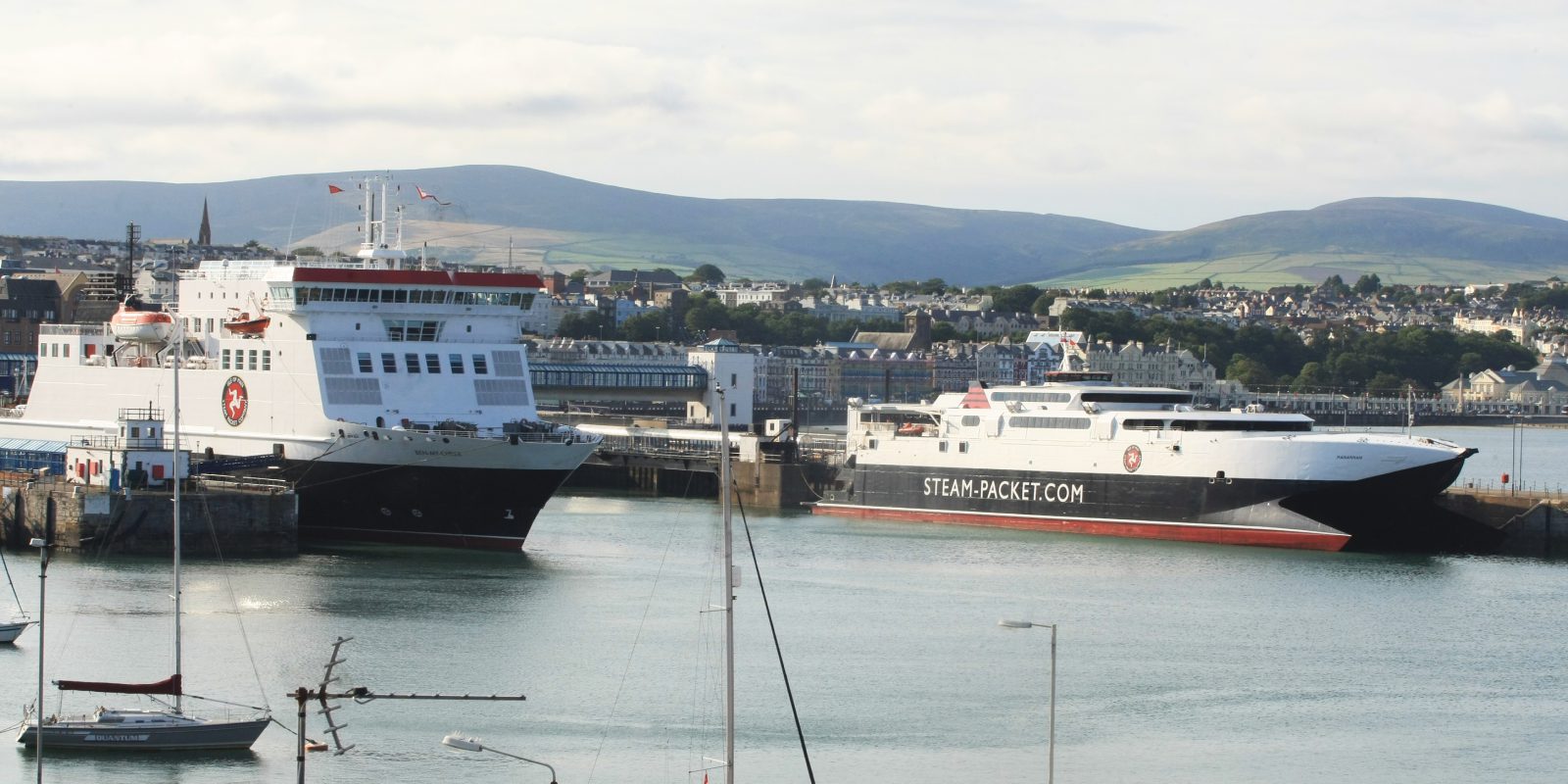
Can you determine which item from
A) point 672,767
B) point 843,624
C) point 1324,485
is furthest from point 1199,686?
point 1324,485

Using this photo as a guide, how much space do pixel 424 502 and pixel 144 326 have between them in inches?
379

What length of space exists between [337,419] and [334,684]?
1634cm

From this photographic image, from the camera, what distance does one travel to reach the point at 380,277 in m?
46.0

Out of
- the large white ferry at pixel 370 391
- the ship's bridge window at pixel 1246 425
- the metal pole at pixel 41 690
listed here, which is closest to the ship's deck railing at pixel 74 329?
the large white ferry at pixel 370 391

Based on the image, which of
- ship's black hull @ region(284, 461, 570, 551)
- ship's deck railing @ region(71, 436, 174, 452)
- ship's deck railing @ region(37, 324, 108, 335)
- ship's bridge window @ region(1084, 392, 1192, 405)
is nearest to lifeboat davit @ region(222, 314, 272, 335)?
ship's deck railing @ region(71, 436, 174, 452)

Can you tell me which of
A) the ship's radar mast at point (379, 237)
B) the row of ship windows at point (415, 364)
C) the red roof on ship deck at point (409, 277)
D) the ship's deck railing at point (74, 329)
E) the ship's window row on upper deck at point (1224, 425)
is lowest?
the ship's window row on upper deck at point (1224, 425)

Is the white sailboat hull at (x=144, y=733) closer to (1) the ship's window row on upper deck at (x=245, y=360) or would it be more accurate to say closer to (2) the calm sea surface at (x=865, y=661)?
(2) the calm sea surface at (x=865, y=661)

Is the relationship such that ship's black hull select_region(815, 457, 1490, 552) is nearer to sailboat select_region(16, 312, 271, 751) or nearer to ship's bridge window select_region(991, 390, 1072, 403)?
ship's bridge window select_region(991, 390, 1072, 403)

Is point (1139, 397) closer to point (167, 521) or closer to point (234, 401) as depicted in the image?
point (234, 401)

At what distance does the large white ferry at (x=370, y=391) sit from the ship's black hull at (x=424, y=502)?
0.03m

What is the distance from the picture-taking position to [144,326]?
49.2 metres

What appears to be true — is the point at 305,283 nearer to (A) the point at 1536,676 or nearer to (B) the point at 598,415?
(A) the point at 1536,676

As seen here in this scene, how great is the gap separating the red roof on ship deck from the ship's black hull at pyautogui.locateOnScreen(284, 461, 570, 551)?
3.94m

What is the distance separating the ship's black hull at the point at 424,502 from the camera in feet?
144
